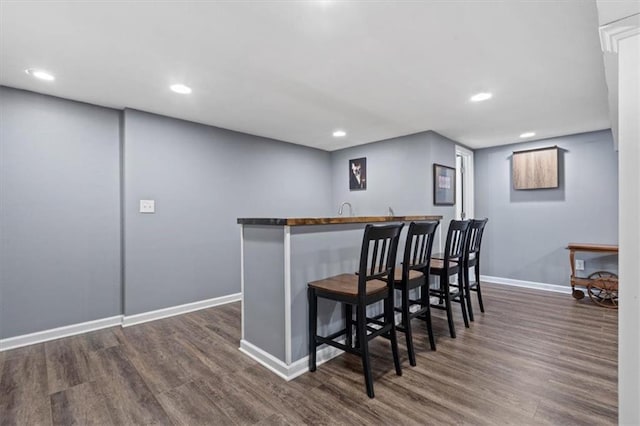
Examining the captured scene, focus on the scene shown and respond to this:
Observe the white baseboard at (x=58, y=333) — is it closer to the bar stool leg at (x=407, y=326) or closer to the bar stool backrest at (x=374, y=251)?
the bar stool backrest at (x=374, y=251)

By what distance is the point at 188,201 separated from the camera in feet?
11.8

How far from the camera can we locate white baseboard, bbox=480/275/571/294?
4.34 metres

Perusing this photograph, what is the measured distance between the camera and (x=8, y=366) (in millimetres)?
2289

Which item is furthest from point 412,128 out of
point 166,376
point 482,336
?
point 166,376

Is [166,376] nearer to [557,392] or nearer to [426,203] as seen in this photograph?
[557,392]

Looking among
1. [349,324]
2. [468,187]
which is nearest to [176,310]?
[349,324]

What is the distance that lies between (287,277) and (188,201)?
2.11 metres

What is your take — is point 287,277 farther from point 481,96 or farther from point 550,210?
point 550,210

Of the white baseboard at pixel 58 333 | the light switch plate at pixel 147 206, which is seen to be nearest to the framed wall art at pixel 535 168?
the light switch plate at pixel 147 206

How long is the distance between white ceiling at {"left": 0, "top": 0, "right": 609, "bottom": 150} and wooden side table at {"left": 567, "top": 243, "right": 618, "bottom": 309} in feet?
5.25

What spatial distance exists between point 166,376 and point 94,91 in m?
2.52

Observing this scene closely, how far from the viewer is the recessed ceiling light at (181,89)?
265 centimetres

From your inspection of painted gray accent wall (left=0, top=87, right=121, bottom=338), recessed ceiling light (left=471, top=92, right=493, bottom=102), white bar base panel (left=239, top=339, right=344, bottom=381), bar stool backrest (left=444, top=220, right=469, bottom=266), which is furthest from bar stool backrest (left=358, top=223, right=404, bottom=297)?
painted gray accent wall (left=0, top=87, right=121, bottom=338)

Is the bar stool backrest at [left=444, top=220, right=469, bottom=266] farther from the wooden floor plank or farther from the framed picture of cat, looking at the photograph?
the wooden floor plank
